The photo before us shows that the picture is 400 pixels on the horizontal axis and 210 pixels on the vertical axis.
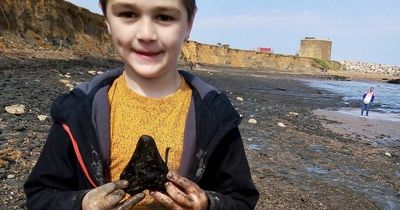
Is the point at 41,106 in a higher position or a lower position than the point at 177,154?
lower

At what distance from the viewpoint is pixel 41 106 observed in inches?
356

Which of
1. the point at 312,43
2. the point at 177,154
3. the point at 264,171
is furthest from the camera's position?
the point at 312,43

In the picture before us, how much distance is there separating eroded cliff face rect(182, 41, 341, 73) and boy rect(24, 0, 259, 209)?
64.4m

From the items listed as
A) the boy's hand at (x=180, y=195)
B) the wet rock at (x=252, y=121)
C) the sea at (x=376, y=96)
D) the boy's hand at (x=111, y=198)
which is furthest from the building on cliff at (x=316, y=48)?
the boy's hand at (x=111, y=198)

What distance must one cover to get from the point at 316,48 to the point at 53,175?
11847 centimetres

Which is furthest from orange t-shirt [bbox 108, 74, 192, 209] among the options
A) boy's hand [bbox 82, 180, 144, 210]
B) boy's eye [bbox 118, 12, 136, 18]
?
boy's eye [bbox 118, 12, 136, 18]

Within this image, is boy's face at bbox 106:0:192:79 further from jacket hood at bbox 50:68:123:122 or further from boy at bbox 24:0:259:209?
jacket hood at bbox 50:68:123:122

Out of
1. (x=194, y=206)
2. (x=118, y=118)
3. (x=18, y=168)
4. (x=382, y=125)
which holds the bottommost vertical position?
(x=382, y=125)

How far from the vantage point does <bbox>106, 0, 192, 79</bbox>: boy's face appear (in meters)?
1.97

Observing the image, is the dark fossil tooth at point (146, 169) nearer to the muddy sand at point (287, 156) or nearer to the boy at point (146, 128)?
the boy at point (146, 128)

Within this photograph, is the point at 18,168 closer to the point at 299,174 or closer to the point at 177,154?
the point at 177,154

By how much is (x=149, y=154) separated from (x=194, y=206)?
1.01 ft

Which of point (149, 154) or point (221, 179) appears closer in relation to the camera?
point (149, 154)

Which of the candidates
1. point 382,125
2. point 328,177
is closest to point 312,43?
point 382,125
